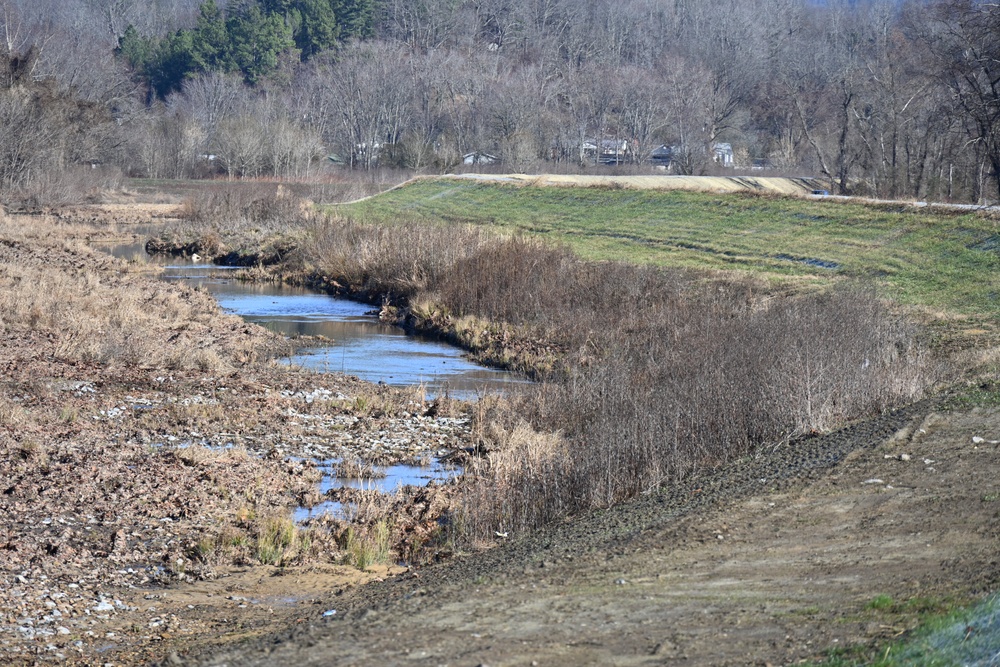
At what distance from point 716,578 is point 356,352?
17391 millimetres

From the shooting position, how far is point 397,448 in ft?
51.2

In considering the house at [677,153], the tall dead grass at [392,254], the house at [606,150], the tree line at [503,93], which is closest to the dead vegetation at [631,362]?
→ the tall dead grass at [392,254]

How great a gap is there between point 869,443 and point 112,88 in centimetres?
9009

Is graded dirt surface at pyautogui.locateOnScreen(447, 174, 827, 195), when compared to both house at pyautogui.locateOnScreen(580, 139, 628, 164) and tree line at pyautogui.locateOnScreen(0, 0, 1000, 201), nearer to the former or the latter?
tree line at pyautogui.locateOnScreen(0, 0, 1000, 201)

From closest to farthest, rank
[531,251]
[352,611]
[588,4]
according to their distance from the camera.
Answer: [352,611], [531,251], [588,4]

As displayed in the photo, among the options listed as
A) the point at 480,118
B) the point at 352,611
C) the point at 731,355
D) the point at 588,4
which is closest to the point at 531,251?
the point at 731,355

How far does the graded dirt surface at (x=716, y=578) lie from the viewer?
6.80 meters

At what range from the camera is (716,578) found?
26.5 feet

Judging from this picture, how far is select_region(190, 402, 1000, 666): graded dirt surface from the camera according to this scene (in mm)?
6797

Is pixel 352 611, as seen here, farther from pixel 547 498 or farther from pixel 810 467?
pixel 810 467

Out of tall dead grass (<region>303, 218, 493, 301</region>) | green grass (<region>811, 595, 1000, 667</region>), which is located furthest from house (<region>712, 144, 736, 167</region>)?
green grass (<region>811, 595, 1000, 667</region>)

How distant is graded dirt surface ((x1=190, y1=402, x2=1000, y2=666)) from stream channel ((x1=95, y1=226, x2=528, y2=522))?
154 inches

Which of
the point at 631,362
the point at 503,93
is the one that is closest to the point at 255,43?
the point at 503,93

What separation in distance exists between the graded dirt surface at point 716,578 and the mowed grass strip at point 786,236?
1207cm
